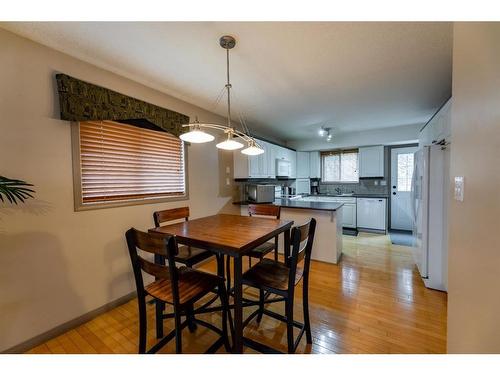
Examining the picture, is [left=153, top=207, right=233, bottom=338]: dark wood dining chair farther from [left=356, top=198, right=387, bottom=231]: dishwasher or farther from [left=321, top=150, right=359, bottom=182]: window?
[left=321, top=150, right=359, bottom=182]: window

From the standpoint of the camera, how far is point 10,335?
58.9 inches

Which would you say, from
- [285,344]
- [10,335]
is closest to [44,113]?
[10,335]

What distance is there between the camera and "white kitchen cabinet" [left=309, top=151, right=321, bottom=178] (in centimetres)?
562

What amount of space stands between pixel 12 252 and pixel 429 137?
4.49 metres

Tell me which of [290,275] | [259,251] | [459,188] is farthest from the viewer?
[259,251]

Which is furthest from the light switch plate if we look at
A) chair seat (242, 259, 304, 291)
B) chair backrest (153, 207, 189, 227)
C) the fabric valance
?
the fabric valance

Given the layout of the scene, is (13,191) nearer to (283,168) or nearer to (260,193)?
(260,193)

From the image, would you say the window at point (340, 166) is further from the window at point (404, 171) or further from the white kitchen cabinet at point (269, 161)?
the white kitchen cabinet at point (269, 161)

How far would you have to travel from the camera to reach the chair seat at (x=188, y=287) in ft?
4.33

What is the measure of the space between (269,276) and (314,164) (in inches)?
178

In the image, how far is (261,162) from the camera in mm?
4059

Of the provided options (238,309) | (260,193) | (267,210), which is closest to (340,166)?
(260,193)

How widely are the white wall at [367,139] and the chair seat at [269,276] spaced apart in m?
3.99

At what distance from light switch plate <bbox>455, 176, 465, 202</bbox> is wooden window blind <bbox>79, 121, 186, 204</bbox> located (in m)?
2.60
